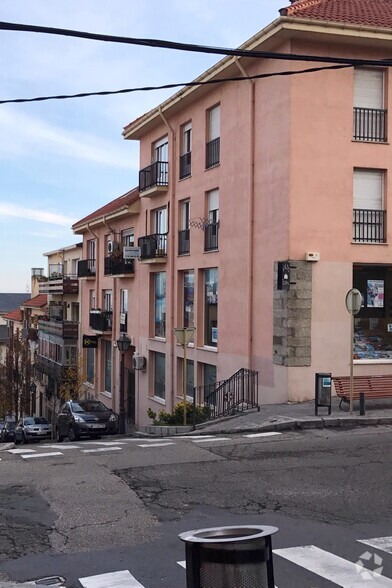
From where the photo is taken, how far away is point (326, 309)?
733 inches

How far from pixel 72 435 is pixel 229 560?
67.7ft

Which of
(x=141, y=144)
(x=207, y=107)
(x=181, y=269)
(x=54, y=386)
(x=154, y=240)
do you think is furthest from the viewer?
(x=54, y=386)

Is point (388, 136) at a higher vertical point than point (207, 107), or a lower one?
lower

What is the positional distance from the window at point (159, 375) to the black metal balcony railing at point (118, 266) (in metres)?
4.29

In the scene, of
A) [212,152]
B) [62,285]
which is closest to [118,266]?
[212,152]

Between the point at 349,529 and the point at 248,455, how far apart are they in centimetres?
435

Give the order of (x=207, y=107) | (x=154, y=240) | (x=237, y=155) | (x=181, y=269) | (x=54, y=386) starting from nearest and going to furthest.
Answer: (x=237, y=155), (x=207, y=107), (x=181, y=269), (x=154, y=240), (x=54, y=386)

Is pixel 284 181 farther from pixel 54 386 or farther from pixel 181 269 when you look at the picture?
pixel 54 386

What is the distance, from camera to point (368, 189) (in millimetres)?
19500

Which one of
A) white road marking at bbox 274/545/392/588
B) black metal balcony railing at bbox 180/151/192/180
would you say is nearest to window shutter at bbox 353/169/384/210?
black metal balcony railing at bbox 180/151/192/180

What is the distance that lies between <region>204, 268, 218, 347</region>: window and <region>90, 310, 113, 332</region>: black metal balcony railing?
11.6 m

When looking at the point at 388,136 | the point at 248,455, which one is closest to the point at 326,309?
the point at 388,136

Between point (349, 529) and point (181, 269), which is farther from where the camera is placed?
point (181, 269)

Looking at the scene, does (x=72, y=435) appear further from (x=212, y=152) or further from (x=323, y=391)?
(x=323, y=391)
